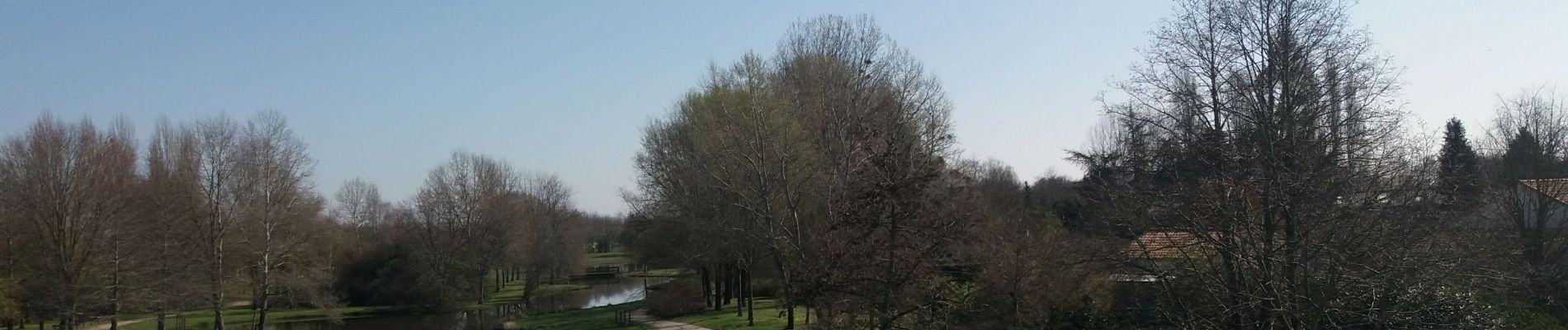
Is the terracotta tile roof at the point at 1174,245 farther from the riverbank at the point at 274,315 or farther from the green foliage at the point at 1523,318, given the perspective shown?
the riverbank at the point at 274,315

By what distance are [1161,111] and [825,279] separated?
596 centimetres

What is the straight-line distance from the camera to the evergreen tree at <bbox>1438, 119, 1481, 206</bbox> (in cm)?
1060

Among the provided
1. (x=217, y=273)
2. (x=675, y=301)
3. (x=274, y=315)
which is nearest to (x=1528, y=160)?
(x=675, y=301)

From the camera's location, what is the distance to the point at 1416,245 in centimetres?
902

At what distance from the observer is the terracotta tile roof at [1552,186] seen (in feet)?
75.5

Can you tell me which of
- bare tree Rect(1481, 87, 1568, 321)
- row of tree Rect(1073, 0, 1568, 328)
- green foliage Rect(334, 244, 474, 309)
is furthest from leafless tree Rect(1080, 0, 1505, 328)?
green foliage Rect(334, 244, 474, 309)

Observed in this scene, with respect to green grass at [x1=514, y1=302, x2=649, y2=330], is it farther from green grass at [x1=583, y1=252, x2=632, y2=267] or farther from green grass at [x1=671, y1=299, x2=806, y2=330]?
green grass at [x1=583, y1=252, x2=632, y2=267]

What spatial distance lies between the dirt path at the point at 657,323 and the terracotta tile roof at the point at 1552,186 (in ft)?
72.0

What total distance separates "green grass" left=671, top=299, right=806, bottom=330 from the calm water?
8.89 meters

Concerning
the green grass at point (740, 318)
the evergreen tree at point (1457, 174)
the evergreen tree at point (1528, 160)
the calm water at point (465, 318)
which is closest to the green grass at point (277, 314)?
→ the calm water at point (465, 318)

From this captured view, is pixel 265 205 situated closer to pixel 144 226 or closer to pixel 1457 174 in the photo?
pixel 144 226

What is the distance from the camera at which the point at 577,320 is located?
3400cm

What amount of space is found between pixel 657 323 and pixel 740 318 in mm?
2864

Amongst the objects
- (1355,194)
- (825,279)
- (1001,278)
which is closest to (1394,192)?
(1355,194)
